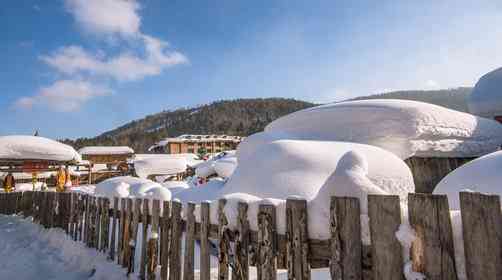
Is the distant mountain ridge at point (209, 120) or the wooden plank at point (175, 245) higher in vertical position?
the distant mountain ridge at point (209, 120)

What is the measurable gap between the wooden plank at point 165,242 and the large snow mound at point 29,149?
9332 mm

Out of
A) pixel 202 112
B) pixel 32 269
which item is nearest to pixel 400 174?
pixel 32 269

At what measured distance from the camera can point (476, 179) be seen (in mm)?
3197

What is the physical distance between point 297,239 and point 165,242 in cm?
181

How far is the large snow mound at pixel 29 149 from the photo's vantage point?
9656 mm

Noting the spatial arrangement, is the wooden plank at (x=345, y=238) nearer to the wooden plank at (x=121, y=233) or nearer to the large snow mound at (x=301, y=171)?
the large snow mound at (x=301, y=171)

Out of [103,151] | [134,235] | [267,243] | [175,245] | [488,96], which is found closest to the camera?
[267,243]

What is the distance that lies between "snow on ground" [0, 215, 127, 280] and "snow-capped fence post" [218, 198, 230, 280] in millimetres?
1997

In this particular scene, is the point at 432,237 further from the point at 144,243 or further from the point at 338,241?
the point at 144,243

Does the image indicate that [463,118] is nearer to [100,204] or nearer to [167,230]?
[167,230]

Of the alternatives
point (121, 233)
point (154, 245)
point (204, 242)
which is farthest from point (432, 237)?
point (121, 233)

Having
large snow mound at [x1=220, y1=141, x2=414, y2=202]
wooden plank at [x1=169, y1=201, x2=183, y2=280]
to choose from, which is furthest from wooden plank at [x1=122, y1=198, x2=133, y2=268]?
large snow mound at [x1=220, y1=141, x2=414, y2=202]

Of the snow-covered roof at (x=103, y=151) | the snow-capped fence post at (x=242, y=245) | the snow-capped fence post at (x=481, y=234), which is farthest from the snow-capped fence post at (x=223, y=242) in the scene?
the snow-covered roof at (x=103, y=151)

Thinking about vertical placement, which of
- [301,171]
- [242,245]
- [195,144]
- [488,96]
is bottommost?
[242,245]
